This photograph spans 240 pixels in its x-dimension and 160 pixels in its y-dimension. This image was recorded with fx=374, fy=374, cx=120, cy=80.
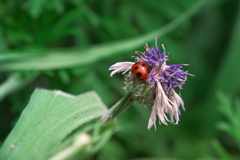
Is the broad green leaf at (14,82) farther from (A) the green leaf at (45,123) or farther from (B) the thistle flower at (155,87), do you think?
(B) the thistle flower at (155,87)

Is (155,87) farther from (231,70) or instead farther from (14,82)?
(231,70)

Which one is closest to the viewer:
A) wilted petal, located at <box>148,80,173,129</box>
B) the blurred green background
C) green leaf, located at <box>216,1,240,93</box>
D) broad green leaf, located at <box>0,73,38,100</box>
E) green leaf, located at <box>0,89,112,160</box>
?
green leaf, located at <box>0,89,112,160</box>

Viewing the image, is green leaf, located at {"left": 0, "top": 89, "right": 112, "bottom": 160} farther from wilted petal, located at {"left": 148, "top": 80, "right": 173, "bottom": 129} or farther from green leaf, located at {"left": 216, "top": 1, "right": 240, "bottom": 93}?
green leaf, located at {"left": 216, "top": 1, "right": 240, "bottom": 93}

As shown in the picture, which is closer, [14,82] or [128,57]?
[14,82]

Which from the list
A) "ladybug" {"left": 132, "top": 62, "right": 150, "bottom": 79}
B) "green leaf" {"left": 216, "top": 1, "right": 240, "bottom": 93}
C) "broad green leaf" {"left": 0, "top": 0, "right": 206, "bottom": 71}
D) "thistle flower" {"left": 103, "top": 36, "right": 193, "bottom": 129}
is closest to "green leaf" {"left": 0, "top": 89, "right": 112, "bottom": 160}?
"thistle flower" {"left": 103, "top": 36, "right": 193, "bottom": 129}

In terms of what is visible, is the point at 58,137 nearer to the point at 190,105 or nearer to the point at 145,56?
the point at 145,56

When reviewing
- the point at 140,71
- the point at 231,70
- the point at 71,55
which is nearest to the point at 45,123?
the point at 140,71

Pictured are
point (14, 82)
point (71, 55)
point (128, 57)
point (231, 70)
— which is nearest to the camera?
point (14, 82)
